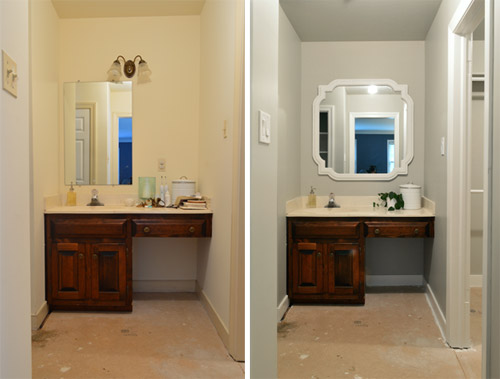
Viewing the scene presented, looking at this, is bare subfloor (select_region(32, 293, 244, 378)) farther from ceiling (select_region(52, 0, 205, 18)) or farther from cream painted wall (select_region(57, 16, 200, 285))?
ceiling (select_region(52, 0, 205, 18))

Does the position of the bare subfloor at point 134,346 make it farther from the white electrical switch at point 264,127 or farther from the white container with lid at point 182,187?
the white electrical switch at point 264,127

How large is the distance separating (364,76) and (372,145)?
59 centimetres

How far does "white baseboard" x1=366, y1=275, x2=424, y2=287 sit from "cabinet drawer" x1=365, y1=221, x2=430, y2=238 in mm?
771

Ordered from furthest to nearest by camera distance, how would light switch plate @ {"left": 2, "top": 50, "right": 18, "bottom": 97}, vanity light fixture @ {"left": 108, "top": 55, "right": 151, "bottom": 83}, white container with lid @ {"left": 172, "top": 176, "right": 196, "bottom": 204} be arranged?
vanity light fixture @ {"left": 108, "top": 55, "right": 151, "bottom": 83}, white container with lid @ {"left": 172, "top": 176, "right": 196, "bottom": 204}, light switch plate @ {"left": 2, "top": 50, "right": 18, "bottom": 97}

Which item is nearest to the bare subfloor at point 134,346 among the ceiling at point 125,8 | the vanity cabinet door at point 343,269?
the vanity cabinet door at point 343,269

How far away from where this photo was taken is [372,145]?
3.84m

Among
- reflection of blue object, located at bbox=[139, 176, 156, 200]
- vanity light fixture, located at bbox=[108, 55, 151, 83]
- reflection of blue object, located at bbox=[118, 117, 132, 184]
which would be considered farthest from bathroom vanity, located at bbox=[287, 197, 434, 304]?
vanity light fixture, located at bbox=[108, 55, 151, 83]

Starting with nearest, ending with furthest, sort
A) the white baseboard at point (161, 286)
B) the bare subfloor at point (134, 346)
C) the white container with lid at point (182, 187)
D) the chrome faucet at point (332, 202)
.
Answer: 1. the bare subfloor at point (134, 346)
2. the white container with lid at point (182, 187)
3. the white baseboard at point (161, 286)
4. the chrome faucet at point (332, 202)

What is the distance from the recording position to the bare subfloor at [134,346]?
2.09 m

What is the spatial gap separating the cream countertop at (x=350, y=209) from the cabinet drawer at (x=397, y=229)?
2.5 inches

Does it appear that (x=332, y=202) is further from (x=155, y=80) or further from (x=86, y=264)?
(x=86, y=264)

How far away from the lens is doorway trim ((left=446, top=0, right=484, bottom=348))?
97.5 inches

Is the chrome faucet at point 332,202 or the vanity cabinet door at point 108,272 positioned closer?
the vanity cabinet door at point 108,272

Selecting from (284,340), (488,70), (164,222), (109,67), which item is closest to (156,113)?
(109,67)
